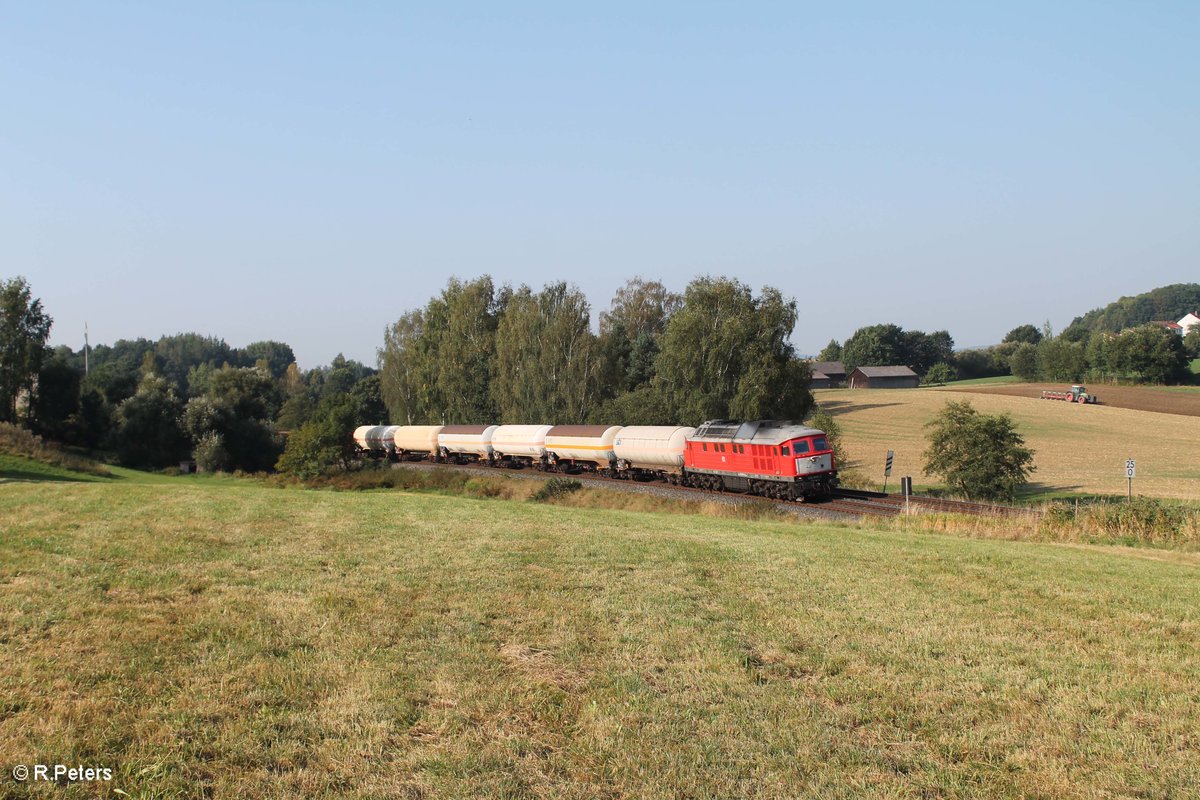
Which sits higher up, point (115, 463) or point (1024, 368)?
point (1024, 368)

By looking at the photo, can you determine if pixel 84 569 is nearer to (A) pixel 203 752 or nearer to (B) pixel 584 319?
(A) pixel 203 752

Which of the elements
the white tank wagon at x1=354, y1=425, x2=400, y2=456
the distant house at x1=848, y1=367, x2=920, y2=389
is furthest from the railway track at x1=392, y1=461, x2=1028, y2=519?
the distant house at x1=848, y1=367, x2=920, y2=389

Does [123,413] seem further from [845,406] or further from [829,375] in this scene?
[829,375]

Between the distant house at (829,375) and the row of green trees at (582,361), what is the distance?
58264mm

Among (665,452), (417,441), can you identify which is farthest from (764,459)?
(417,441)

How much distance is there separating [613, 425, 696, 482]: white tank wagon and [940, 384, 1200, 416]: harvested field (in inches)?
2846

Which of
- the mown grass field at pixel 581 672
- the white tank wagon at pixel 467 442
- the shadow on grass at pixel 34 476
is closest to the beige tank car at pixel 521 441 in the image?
the white tank wagon at pixel 467 442

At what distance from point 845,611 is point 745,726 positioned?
188 inches

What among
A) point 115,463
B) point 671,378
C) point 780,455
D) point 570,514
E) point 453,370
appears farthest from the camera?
point 453,370

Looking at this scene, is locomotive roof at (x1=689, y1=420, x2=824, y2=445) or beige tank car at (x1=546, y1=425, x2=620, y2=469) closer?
locomotive roof at (x1=689, y1=420, x2=824, y2=445)

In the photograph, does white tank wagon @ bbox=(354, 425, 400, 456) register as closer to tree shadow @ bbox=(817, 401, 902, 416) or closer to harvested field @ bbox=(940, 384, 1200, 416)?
tree shadow @ bbox=(817, 401, 902, 416)

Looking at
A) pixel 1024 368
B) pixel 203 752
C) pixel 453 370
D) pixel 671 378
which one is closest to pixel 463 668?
pixel 203 752

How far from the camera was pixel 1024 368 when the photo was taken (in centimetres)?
14462

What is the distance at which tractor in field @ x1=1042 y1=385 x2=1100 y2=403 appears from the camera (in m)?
100
